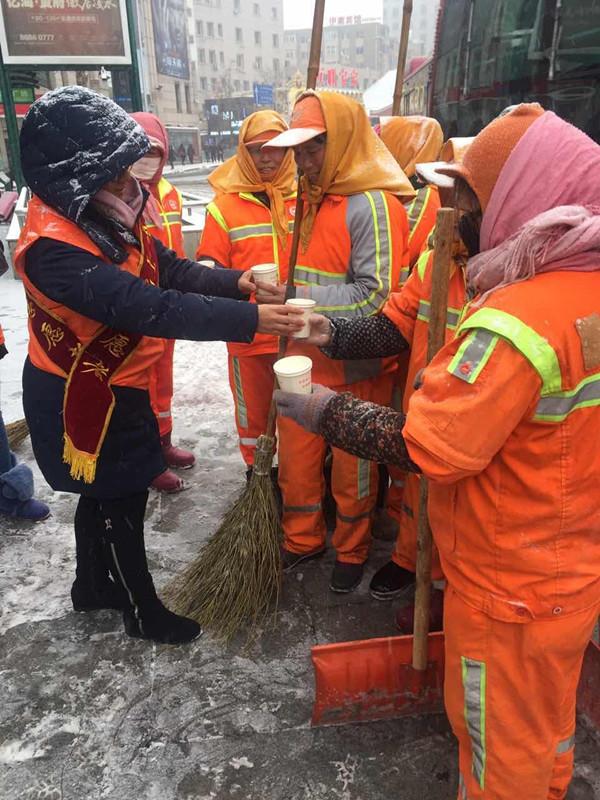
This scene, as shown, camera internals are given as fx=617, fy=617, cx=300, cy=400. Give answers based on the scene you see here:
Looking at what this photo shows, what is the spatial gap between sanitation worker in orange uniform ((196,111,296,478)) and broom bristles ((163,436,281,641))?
0.62 metres

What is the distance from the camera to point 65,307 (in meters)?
1.84

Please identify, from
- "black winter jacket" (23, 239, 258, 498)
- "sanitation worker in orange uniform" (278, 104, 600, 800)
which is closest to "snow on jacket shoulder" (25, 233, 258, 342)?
"black winter jacket" (23, 239, 258, 498)

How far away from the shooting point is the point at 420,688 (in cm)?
203

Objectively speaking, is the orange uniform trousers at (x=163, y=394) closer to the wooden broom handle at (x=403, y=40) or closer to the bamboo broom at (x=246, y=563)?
the bamboo broom at (x=246, y=563)

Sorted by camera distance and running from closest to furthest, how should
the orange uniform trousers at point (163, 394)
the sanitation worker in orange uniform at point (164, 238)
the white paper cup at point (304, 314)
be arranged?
the white paper cup at point (304, 314)
the sanitation worker in orange uniform at point (164, 238)
the orange uniform trousers at point (163, 394)

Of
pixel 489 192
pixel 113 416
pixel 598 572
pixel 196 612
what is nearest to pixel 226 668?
pixel 196 612

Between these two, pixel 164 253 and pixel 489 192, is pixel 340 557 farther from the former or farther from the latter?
pixel 489 192

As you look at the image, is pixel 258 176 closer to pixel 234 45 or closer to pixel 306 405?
pixel 306 405

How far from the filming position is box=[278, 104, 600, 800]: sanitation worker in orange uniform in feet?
3.94

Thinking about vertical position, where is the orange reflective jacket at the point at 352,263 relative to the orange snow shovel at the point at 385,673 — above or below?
above

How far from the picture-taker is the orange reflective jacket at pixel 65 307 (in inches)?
69.7

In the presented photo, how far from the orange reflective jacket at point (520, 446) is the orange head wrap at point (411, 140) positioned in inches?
98.6

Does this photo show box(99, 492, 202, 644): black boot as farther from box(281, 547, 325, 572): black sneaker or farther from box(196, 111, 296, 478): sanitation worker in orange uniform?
box(196, 111, 296, 478): sanitation worker in orange uniform

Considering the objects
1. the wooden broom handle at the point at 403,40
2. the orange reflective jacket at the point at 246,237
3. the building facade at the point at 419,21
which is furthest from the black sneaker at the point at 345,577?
the building facade at the point at 419,21
